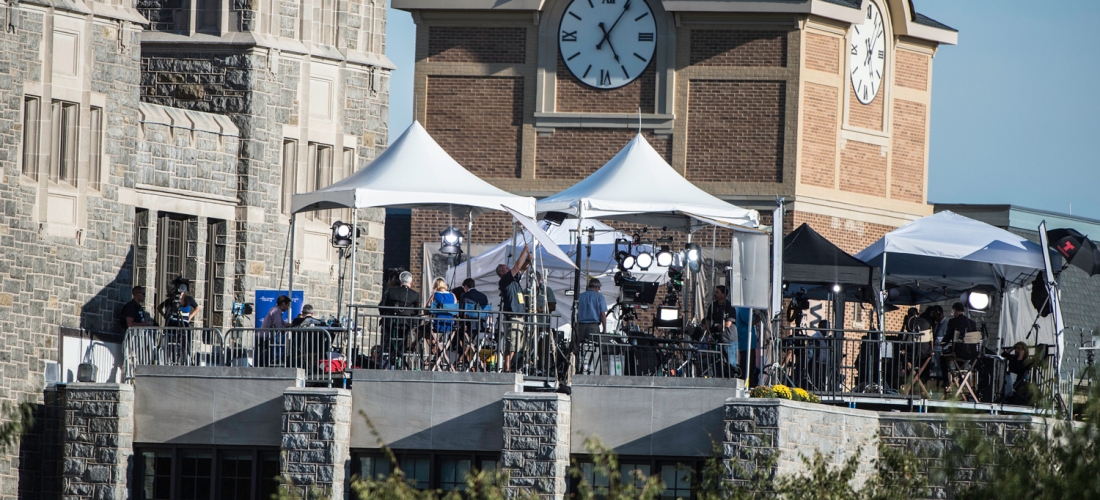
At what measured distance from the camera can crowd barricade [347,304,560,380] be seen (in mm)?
20562

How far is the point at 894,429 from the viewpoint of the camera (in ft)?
67.9

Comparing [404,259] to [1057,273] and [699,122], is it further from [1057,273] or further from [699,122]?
[1057,273]

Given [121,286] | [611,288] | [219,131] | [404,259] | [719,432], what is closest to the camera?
[719,432]

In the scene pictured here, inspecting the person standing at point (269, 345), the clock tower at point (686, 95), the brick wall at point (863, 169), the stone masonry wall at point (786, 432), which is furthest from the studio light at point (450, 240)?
the brick wall at point (863, 169)

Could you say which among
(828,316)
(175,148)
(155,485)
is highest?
(175,148)

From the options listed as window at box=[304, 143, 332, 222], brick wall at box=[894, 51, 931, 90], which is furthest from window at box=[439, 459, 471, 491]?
brick wall at box=[894, 51, 931, 90]

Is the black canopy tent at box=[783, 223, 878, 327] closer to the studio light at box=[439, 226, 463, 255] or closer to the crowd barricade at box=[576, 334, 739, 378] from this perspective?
the crowd barricade at box=[576, 334, 739, 378]

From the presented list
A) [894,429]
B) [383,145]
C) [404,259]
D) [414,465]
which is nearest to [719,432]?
[894,429]

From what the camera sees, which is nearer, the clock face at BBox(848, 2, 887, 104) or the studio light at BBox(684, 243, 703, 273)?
the studio light at BBox(684, 243, 703, 273)

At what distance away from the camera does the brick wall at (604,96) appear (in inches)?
1241

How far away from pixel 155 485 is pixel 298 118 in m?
8.31

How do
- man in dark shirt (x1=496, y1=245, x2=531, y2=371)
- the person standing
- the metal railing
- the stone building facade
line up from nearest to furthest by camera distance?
the metal railing, the person standing, man in dark shirt (x1=496, y1=245, x2=531, y2=371), the stone building facade

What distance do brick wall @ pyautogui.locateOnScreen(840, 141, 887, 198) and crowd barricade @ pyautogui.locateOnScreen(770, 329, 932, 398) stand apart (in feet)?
32.9

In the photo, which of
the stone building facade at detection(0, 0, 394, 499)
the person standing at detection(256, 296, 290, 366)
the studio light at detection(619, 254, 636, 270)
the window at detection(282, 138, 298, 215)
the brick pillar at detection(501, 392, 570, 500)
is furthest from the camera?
the window at detection(282, 138, 298, 215)
